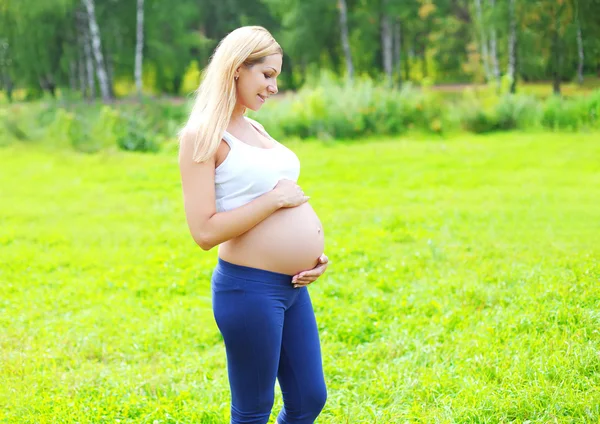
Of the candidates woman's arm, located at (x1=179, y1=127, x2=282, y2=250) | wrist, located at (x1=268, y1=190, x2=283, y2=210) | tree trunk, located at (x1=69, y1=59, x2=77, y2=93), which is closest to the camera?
woman's arm, located at (x1=179, y1=127, x2=282, y2=250)

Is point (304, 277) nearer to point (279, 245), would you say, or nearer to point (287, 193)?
point (279, 245)

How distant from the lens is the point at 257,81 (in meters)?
2.35

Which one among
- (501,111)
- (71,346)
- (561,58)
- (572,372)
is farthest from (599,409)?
(561,58)

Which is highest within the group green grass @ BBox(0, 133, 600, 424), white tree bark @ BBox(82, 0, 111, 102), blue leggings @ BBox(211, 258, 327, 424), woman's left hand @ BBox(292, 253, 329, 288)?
white tree bark @ BBox(82, 0, 111, 102)

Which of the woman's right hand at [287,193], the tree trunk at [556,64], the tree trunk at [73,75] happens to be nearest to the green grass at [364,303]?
the woman's right hand at [287,193]

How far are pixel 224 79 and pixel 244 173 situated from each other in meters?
0.36

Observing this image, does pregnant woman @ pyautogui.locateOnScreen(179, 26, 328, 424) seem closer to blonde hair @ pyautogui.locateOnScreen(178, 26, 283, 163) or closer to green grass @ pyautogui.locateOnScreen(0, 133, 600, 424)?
blonde hair @ pyautogui.locateOnScreen(178, 26, 283, 163)

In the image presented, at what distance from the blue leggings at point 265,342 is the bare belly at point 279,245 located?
0.04 metres

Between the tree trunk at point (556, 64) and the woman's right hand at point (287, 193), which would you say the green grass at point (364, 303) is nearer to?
the woman's right hand at point (287, 193)

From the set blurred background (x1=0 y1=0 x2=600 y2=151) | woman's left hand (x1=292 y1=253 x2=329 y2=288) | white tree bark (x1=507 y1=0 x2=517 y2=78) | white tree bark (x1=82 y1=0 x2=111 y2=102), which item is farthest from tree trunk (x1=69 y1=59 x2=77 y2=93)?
woman's left hand (x1=292 y1=253 x2=329 y2=288)

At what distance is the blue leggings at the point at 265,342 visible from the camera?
2.32m

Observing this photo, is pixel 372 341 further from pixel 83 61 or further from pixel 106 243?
pixel 83 61

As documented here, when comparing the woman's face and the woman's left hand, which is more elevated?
the woman's face

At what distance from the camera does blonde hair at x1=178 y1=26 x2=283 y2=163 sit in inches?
89.0
